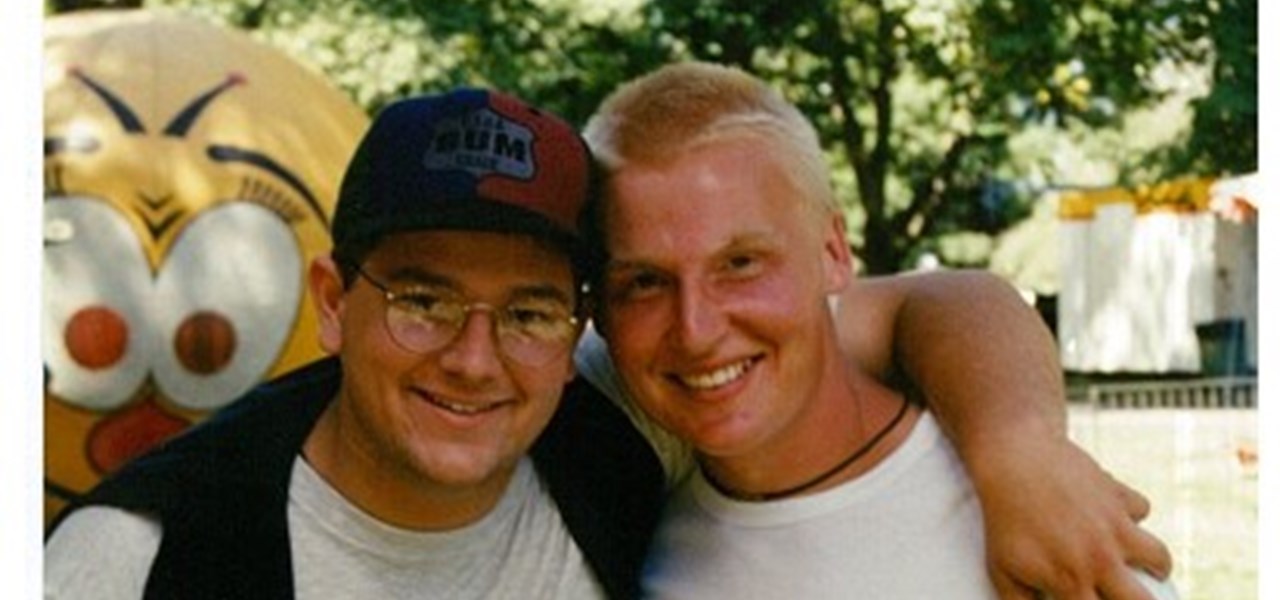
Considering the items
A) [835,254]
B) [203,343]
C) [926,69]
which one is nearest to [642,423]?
[835,254]

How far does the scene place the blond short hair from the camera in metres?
2.58

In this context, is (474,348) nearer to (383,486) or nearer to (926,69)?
(383,486)

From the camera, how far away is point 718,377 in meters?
2.53

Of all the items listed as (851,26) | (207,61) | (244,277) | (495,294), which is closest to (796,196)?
(495,294)

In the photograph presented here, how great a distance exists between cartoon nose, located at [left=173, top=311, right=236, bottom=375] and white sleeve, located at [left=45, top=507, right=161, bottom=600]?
14.3ft

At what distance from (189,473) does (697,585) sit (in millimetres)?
797

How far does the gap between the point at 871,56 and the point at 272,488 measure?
49.3 feet

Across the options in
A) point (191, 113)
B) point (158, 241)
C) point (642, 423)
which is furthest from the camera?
point (191, 113)

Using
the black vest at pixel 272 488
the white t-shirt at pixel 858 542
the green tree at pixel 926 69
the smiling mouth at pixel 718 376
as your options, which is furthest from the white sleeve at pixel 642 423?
the green tree at pixel 926 69

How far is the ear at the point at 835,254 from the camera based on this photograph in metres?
2.67

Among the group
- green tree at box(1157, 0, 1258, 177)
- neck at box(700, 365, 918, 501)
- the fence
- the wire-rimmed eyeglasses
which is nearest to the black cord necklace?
neck at box(700, 365, 918, 501)

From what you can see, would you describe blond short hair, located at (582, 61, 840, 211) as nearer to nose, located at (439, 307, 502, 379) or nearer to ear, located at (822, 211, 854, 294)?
ear, located at (822, 211, 854, 294)

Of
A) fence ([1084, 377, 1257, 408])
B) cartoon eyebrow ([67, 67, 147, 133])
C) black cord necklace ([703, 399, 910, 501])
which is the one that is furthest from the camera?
fence ([1084, 377, 1257, 408])

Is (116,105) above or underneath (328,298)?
underneath
